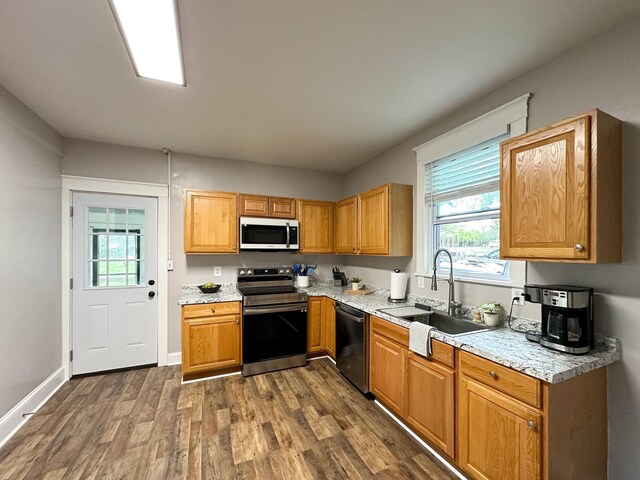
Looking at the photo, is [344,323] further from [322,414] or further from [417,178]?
[417,178]

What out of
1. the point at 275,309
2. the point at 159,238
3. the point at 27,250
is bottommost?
the point at 275,309

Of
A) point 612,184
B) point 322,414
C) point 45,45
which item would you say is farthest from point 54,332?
point 612,184

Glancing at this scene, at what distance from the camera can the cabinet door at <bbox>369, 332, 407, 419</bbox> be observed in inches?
85.4

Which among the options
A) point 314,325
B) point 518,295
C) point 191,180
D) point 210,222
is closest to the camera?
point 518,295

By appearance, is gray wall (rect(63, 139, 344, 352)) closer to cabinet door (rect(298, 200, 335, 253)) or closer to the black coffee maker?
cabinet door (rect(298, 200, 335, 253))

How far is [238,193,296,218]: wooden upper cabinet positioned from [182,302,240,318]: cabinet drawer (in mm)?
1153

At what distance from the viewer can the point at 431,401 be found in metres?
1.89

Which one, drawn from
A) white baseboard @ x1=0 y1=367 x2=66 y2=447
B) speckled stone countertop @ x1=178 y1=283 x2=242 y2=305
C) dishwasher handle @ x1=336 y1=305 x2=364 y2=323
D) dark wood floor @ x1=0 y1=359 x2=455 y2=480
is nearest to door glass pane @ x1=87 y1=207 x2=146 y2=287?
speckled stone countertop @ x1=178 y1=283 x2=242 y2=305

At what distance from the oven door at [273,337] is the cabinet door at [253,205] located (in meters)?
1.22

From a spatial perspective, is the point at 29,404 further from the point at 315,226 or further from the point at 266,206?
the point at 315,226

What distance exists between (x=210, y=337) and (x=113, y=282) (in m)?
1.38

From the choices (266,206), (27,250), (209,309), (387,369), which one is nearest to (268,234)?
(266,206)

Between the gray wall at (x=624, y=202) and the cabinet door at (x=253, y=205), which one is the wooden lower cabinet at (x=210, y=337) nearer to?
the cabinet door at (x=253, y=205)

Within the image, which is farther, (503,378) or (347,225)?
(347,225)
